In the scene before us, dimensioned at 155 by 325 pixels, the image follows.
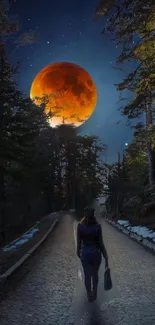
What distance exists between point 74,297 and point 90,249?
122 centimetres

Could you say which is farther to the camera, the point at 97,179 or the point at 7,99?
the point at 97,179

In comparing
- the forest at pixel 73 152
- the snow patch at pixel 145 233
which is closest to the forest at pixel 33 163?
the forest at pixel 73 152

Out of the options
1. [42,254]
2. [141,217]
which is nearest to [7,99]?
[141,217]

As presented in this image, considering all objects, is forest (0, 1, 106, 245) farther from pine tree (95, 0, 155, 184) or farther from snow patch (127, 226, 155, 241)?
snow patch (127, 226, 155, 241)

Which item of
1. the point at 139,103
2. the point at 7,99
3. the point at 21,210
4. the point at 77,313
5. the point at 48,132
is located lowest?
the point at 77,313

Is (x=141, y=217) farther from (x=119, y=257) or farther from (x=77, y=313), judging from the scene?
(x=77, y=313)

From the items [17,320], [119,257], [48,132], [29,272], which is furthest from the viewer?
→ [48,132]

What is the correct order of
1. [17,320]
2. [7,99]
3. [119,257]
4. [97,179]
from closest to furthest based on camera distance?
[17,320], [119,257], [7,99], [97,179]

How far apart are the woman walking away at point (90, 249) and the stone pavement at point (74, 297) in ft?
1.33

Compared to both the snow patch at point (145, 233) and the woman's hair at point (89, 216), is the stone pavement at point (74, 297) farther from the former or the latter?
the snow patch at point (145, 233)

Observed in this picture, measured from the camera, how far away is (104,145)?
87.2m

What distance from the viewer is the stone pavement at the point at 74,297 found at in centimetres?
614

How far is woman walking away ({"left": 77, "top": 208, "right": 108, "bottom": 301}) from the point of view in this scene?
7.32m

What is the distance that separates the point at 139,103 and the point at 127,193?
34035 millimetres
